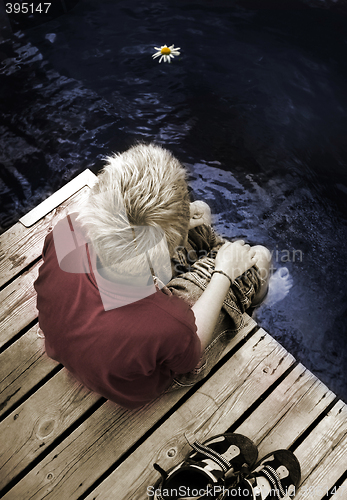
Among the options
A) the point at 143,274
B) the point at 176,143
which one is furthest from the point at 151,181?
the point at 176,143

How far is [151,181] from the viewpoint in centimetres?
91

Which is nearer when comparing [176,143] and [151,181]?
[151,181]

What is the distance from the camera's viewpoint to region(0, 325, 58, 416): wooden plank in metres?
1.54

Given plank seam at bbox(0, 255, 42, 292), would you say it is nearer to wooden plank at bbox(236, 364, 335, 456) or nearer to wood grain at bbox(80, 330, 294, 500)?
wood grain at bbox(80, 330, 294, 500)

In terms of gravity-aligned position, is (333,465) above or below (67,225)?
below

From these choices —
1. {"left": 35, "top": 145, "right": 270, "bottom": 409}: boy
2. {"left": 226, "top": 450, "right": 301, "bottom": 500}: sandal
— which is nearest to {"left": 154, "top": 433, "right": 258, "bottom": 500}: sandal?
{"left": 226, "top": 450, "right": 301, "bottom": 500}: sandal

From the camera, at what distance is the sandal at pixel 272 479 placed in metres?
1.36

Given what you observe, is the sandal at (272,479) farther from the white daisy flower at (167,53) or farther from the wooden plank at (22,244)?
the white daisy flower at (167,53)

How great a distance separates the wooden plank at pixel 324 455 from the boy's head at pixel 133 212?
1.14 metres

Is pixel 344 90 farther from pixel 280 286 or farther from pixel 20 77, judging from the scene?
pixel 20 77

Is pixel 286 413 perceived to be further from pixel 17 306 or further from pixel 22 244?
pixel 22 244

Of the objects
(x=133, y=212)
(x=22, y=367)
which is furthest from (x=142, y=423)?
(x=133, y=212)

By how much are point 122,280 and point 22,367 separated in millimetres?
966

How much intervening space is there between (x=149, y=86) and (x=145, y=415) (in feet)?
8.21
